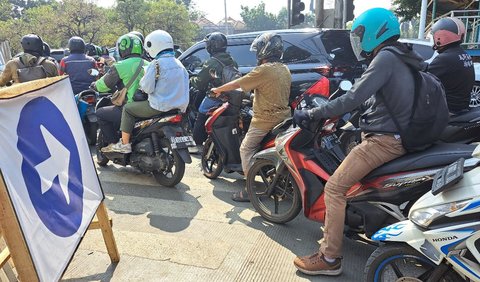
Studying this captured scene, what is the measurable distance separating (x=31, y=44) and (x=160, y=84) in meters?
2.55

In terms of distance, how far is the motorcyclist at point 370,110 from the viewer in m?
2.52

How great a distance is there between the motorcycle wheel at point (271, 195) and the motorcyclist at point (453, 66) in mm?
1911

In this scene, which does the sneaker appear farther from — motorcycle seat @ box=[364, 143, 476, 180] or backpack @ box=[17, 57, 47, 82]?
motorcycle seat @ box=[364, 143, 476, 180]

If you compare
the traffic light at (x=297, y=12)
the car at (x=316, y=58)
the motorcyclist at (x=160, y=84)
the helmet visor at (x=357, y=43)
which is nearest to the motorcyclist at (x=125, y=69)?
the motorcyclist at (x=160, y=84)

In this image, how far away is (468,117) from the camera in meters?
3.82

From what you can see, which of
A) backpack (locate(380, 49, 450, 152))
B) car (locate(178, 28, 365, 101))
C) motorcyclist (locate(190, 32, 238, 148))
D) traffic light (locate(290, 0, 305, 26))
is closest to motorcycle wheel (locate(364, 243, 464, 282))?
backpack (locate(380, 49, 450, 152))

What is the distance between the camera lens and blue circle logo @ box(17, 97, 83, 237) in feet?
6.85

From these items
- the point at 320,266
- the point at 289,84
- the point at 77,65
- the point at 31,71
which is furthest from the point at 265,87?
the point at 77,65

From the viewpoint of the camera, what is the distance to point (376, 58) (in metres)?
2.52

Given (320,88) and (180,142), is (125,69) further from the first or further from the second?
(320,88)

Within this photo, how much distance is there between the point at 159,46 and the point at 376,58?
8.84ft

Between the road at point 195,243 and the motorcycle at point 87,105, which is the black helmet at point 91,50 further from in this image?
the road at point 195,243

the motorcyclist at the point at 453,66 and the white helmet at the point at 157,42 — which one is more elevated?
the white helmet at the point at 157,42

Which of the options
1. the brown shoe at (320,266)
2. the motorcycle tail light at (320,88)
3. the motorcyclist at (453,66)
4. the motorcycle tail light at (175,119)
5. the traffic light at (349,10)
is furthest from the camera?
the traffic light at (349,10)
